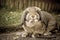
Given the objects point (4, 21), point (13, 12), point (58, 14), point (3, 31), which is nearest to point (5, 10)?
point (13, 12)

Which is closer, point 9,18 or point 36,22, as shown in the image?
point 36,22

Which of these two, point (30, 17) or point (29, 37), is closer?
point (30, 17)

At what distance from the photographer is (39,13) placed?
10.5 ft

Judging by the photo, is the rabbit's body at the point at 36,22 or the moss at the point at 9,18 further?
the moss at the point at 9,18

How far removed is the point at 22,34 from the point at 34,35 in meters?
0.22

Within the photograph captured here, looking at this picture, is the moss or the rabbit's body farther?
the moss

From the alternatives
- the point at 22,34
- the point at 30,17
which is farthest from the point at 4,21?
the point at 30,17

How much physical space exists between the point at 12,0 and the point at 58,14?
1.15 metres

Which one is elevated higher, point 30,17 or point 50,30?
point 30,17

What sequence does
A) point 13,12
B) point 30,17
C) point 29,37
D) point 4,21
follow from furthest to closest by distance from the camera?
point 13,12, point 4,21, point 29,37, point 30,17

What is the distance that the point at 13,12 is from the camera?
4.20 meters

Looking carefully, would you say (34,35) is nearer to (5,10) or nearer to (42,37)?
(42,37)

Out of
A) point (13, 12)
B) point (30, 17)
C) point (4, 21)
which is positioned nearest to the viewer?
point (30, 17)

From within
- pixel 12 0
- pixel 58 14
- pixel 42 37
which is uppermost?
pixel 12 0
